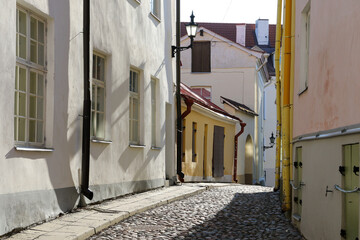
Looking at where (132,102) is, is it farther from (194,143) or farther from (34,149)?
(194,143)

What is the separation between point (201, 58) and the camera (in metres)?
33.1

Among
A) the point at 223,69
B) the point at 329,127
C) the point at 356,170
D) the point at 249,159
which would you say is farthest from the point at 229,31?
the point at 356,170

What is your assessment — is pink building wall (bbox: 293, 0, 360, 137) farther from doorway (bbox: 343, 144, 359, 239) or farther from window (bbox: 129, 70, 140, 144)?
window (bbox: 129, 70, 140, 144)

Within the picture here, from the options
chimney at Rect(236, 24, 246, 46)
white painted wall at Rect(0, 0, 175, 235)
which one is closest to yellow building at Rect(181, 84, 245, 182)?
white painted wall at Rect(0, 0, 175, 235)

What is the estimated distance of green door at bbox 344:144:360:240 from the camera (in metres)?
5.65

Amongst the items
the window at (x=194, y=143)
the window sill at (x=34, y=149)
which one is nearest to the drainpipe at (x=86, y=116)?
the window sill at (x=34, y=149)

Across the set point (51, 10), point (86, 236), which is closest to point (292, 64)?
point (51, 10)

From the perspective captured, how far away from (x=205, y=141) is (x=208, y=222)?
1383cm

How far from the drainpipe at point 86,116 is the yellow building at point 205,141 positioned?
28.8ft

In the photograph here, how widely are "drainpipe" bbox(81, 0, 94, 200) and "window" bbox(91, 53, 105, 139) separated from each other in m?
0.94

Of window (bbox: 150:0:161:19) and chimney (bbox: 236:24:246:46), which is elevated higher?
chimney (bbox: 236:24:246:46)

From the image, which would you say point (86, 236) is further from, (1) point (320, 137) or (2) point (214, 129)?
(2) point (214, 129)

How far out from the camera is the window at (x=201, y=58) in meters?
33.0

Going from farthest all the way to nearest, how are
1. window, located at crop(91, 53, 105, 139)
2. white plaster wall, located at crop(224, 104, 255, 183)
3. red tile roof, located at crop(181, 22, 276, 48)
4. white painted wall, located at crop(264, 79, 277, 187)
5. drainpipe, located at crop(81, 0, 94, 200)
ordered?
red tile roof, located at crop(181, 22, 276, 48) → white painted wall, located at crop(264, 79, 277, 187) → white plaster wall, located at crop(224, 104, 255, 183) → window, located at crop(91, 53, 105, 139) → drainpipe, located at crop(81, 0, 94, 200)
